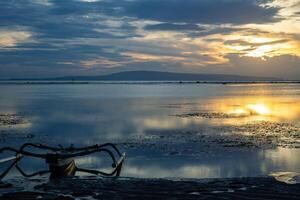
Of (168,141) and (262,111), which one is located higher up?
(262,111)

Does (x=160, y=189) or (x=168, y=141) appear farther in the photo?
(x=168, y=141)

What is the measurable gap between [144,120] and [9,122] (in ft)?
30.2

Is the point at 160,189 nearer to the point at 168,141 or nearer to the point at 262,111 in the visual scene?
the point at 168,141

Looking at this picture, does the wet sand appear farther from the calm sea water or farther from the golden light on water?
the golden light on water

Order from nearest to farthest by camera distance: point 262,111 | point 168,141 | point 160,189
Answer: point 160,189 < point 168,141 < point 262,111

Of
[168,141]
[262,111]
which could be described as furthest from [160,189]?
[262,111]

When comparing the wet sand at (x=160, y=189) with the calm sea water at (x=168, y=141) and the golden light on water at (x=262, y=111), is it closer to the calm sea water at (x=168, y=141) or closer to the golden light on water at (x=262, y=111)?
the calm sea water at (x=168, y=141)

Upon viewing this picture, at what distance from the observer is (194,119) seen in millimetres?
30938

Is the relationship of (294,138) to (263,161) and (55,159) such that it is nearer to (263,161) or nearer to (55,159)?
(263,161)

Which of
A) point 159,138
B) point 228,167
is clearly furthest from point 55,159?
point 159,138

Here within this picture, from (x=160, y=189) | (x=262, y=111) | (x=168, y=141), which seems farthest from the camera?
(x=262, y=111)

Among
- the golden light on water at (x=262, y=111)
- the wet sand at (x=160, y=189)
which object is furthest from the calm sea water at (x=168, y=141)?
the wet sand at (x=160, y=189)

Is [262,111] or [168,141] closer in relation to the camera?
[168,141]

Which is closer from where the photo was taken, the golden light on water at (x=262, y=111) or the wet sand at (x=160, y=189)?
the wet sand at (x=160, y=189)
